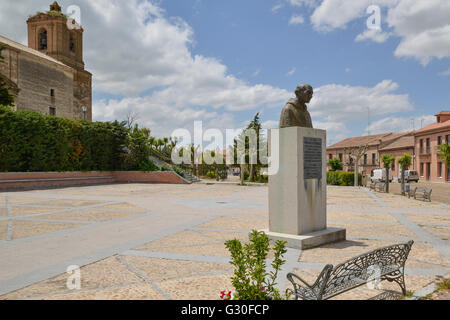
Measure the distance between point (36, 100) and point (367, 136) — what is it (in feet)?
193

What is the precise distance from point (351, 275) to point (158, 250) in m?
3.45

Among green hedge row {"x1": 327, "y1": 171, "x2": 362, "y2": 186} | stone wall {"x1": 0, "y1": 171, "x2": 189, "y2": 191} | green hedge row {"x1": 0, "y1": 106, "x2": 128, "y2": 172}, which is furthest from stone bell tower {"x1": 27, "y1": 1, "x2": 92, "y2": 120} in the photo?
green hedge row {"x1": 327, "y1": 171, "x2": 362, "y2": 186}

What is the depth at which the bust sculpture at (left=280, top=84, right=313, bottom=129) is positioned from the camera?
19.9 ft

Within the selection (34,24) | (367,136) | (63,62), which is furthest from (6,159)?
(367,136)

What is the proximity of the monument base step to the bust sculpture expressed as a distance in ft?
6.89

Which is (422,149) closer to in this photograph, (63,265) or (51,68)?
(63,265)

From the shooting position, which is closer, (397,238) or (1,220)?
(397,238)

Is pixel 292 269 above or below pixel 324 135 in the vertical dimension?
below

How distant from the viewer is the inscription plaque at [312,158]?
5.91 meters

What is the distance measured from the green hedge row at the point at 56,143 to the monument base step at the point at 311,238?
1977 centimetres

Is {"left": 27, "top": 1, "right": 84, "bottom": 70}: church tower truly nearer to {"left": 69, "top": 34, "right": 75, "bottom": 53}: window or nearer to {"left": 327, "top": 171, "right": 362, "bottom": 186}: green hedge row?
{"left": 69, "top": 34, "right": 75, "bottom": 53}: window

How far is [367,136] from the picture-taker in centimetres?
6438

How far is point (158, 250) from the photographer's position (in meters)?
5.47
